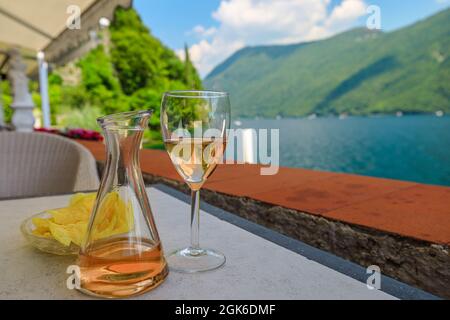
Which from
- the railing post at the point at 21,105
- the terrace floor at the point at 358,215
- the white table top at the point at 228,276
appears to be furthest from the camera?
the railing post at the point at 21,105

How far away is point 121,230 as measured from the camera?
45 cm

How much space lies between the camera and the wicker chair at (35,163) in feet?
5.66

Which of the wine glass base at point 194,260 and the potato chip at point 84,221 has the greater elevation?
the potato chip at point 84,221

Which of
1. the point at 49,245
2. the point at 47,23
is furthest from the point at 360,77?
the point at 49,245

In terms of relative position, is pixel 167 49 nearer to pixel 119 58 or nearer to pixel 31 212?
pixel 119 58

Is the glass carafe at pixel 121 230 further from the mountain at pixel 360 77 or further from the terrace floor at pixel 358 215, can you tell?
the mountain at pixel 360 77

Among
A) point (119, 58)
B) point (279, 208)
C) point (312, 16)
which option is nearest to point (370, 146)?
point (119, 58)

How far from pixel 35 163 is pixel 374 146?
2562 centimetres

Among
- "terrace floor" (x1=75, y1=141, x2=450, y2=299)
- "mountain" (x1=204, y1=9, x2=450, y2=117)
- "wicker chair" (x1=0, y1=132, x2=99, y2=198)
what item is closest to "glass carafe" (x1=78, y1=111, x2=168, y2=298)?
"terrace floor" (x1=75, y1=141, x2=450, y2=299)

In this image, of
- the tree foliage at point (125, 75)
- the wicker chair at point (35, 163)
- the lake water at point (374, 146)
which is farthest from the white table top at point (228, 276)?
the tree foliage at point (125, 75)

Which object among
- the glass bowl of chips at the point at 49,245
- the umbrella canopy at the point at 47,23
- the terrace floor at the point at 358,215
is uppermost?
the umbrella canopy at the point at 47,23

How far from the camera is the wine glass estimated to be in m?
0.52

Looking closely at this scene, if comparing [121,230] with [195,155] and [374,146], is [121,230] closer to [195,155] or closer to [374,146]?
[195,155]

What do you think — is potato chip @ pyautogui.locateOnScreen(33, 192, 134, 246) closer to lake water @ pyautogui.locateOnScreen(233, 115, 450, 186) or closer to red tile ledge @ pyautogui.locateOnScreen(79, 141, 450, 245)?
red tile ledge @ pyautogui.locateOnScreen(79, 141, 450, 245)
